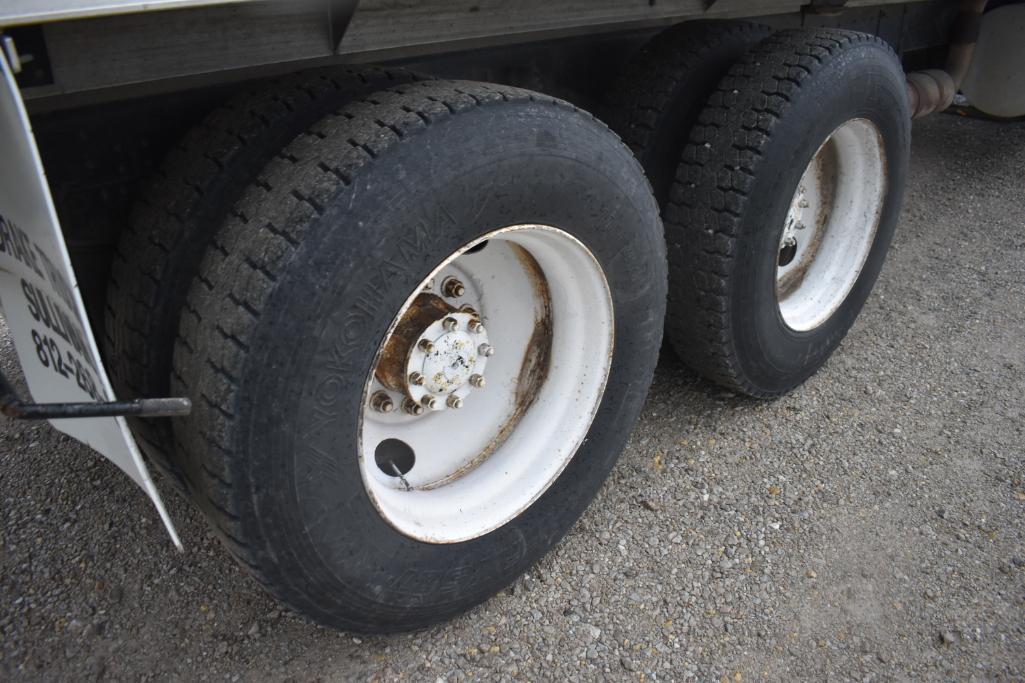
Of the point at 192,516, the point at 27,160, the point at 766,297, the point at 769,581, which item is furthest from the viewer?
the point at 766,297

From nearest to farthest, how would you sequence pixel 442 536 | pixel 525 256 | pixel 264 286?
pixel 264 286 → pixel 442 536 → pixel 525 256

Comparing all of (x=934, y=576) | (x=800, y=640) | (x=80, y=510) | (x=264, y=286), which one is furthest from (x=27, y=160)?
(x=934, y=576)

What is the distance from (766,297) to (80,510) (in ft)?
6.81

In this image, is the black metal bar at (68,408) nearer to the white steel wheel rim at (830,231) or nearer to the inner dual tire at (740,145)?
the inner dual tire at (740,145)

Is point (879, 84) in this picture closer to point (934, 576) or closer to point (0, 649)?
point (934, 576)

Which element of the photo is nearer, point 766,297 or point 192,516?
point 192,516

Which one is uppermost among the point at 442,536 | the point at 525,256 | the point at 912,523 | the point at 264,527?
the point at 525,256

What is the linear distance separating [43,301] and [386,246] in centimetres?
62

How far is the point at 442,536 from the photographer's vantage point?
1.79 metres

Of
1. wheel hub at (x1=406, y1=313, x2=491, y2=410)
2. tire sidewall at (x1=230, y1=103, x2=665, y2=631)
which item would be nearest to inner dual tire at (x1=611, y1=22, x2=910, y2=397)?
tire sidewall at (x1=230, y1=103, x2=665, y2=631)

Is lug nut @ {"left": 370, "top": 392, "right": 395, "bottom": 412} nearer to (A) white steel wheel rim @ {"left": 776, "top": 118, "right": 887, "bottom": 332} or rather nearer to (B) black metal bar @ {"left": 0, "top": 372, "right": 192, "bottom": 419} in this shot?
(B) black metal bar @ {"left": 0, "top": 372, "right": 192, "bottom": 419}

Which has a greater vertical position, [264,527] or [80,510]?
A: [264,527]

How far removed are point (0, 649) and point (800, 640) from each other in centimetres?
187

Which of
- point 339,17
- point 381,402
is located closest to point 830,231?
point 381,402
